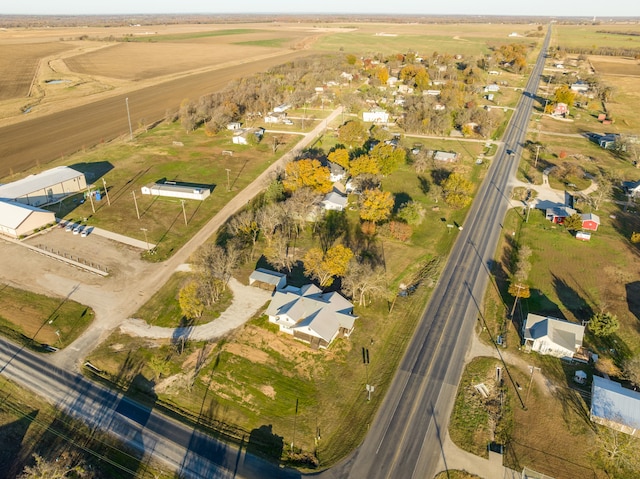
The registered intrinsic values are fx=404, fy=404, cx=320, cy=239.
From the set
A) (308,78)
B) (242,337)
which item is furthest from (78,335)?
(308,78)

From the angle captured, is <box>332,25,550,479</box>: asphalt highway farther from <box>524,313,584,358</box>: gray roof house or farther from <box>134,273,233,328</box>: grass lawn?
<box>134,273,233,328</box>: grass lawn

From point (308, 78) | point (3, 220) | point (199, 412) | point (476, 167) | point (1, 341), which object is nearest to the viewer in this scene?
point (199, 412)

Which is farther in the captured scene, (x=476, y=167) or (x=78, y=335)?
(x=476, y=167)

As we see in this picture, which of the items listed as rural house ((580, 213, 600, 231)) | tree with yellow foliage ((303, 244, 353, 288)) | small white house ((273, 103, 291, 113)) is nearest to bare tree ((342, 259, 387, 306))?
tree with yellow foliage ((303, 244, 353, 288))

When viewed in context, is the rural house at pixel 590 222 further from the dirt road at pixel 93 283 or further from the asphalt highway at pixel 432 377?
the dirt road at pixel 93 283

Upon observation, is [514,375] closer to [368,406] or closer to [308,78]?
[368,406]

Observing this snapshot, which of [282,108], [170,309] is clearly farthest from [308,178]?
[282,108]
